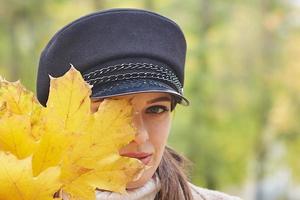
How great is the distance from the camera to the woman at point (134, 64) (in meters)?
0.99

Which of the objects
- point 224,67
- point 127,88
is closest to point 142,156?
point 127,88

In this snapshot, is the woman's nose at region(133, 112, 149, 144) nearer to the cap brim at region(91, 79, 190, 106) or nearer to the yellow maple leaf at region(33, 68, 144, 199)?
the cap brim at region(91, 79, 190, 106)

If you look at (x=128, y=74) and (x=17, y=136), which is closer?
(x=17, y=136)

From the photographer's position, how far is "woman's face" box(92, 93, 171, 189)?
1.01 metres

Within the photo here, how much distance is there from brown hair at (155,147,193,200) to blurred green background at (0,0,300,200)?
838cm

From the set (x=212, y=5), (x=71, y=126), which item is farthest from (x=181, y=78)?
(x=212, y=5)

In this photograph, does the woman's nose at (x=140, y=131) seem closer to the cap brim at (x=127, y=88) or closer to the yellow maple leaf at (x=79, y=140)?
the cap brim at (x=127, y=88)

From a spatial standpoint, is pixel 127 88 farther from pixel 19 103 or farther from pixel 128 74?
pixel 19 103

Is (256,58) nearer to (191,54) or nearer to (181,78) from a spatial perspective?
(191,54)

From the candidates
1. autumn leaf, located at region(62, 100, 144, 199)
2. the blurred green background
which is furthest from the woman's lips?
the blurred green background

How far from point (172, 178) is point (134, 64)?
427 millimetres

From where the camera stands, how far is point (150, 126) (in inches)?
42.6

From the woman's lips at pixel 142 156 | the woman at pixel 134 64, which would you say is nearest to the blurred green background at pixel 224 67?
the woman at pixel 134 64

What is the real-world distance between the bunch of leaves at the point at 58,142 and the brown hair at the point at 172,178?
744mm
